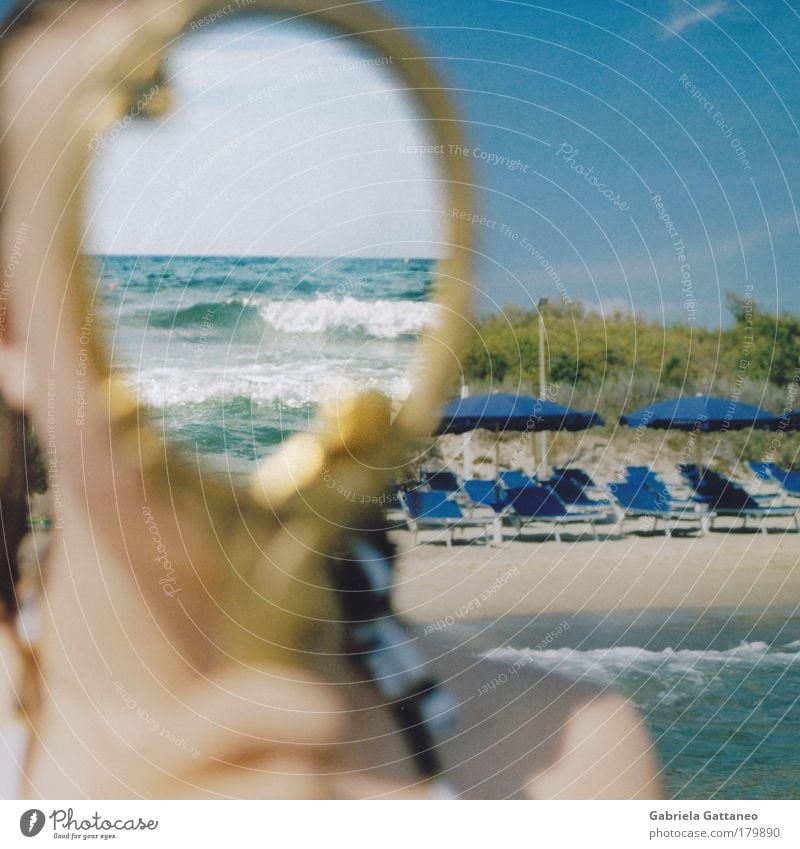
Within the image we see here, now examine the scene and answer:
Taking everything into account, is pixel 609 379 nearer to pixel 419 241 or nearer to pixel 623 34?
pixel 419 241

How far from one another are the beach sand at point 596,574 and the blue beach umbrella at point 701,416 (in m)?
0.23

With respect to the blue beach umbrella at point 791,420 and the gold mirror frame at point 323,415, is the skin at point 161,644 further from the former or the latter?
the blue beach umbrella at point 791,420

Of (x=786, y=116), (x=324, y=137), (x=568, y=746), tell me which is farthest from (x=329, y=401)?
(x=786, y=116)

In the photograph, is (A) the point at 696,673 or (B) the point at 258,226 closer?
(B) the point at 258,226

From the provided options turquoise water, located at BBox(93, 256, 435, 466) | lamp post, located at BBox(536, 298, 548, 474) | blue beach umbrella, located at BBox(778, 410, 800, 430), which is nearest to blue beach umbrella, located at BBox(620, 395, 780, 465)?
blue beach umbrella, located at BBox(778, 410, 800, 430)

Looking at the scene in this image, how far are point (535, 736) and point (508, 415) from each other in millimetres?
680

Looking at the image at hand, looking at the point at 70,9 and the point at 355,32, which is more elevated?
the point at 70,9

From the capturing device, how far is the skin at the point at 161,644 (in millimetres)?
1666

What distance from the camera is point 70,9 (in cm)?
164

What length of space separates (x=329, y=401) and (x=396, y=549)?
349mm

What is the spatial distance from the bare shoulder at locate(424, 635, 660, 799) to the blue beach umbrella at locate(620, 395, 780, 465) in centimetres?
58

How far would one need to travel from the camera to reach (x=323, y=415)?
1708 millimetres
